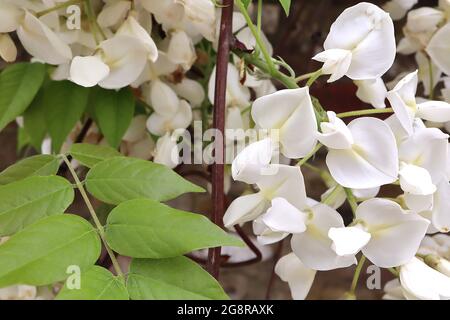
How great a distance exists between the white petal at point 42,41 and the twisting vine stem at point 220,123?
0.38 feet

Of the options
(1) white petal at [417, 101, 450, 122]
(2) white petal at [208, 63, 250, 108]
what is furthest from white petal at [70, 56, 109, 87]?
(1) white petal at [417, 101, 450, 122]

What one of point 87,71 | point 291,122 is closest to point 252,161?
point 291,122

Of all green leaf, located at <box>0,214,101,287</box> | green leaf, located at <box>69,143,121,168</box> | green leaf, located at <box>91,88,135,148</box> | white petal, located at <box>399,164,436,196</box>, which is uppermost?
white petal, located at <box>399,164,436,196</box>

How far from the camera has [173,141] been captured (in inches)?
19.9

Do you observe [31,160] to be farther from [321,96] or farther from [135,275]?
[321,96]

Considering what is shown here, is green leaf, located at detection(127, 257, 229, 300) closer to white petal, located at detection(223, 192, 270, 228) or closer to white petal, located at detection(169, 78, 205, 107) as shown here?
white petal, located at detection(223, 192, 270, 228)

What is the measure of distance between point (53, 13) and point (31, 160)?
108 millimetres

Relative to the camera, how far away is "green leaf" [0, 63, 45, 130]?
0.53 meters

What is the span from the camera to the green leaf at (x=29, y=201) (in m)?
0.38

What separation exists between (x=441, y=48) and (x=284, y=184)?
0.20 metres

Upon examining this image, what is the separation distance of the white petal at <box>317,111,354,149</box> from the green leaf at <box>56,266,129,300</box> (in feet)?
0.45

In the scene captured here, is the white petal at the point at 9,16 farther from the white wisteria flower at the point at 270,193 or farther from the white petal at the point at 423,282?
the white petal at the point at 423,282

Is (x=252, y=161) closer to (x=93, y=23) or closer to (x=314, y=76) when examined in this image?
(x=314, y=76)
